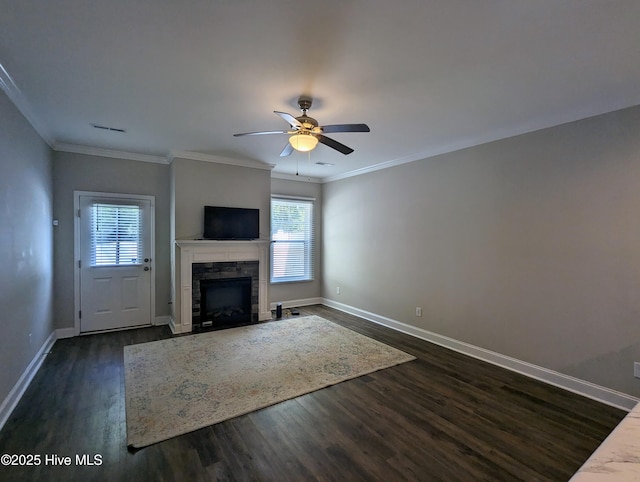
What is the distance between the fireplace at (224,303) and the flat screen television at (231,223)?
73cm

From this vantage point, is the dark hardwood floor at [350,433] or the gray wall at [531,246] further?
the gray wall at [531,246]

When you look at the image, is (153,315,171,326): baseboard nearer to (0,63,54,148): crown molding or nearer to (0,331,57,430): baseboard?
(0,331,57,430): baseboard

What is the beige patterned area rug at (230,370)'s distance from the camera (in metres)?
2.57

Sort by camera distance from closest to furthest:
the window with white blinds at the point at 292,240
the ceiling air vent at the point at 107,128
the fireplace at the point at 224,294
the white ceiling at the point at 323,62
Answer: the white ceiling at the point at 323,62 → the ceiling air vent at the point at 107,128 → the fireplace at the point at 224,294 → the window with white blinds at the point at 292,240

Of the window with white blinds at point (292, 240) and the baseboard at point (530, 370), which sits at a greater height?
the window with white blinds at point (292, 240)

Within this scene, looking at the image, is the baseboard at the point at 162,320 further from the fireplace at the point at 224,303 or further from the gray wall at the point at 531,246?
the gray wall at the point at 531,246

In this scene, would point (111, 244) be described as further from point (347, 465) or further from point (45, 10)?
point (347, 465)

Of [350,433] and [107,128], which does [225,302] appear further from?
[350,433]

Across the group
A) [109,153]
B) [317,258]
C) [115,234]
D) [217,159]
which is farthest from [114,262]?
[317,258]

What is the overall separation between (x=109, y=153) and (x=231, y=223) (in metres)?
2.06

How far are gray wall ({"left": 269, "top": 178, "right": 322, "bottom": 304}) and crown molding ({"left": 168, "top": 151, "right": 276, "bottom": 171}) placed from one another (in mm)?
830

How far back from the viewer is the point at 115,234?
15.7 feet

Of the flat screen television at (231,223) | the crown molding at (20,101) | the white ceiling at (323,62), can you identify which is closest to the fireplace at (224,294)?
the flat screen television at (231,223)

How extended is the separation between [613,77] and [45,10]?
12.8 feet
